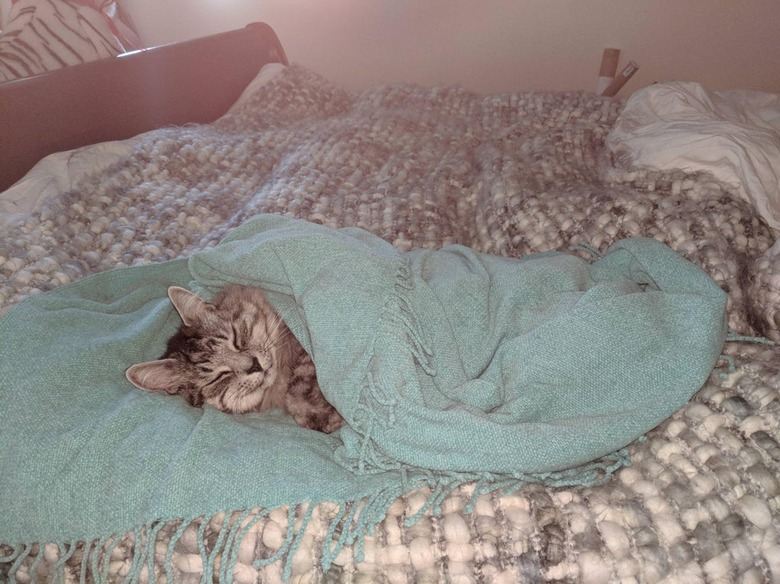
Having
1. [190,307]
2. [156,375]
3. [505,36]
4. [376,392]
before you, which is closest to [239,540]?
[376,392]

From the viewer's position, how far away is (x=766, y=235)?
1.22 m

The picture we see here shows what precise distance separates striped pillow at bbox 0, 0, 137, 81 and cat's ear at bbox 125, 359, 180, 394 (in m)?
1.45

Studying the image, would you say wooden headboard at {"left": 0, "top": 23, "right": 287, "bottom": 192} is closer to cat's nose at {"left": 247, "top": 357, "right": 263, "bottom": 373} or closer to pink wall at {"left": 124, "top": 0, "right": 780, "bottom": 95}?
pink wall at {"left": 124, "top": 0, "right": 780, "bottom": 95}

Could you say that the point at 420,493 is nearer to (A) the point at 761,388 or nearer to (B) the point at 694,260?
(A) the point at 761,388

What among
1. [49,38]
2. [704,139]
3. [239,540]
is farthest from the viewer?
[49,38]

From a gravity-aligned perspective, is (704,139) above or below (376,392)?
above

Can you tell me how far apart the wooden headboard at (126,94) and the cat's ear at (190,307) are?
0.92m

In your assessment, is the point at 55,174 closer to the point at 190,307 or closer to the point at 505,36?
the point at 190,307

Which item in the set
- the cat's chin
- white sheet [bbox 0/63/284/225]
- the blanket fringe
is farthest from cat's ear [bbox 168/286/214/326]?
white sheet [bbox 0/63/284/225]

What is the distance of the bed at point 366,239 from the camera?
781 millimetres

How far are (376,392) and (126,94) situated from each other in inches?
69.6

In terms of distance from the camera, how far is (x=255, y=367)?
1.17 meters

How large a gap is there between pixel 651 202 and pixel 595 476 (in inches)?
31.6

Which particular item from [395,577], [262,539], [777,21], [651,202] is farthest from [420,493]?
[777,21]
